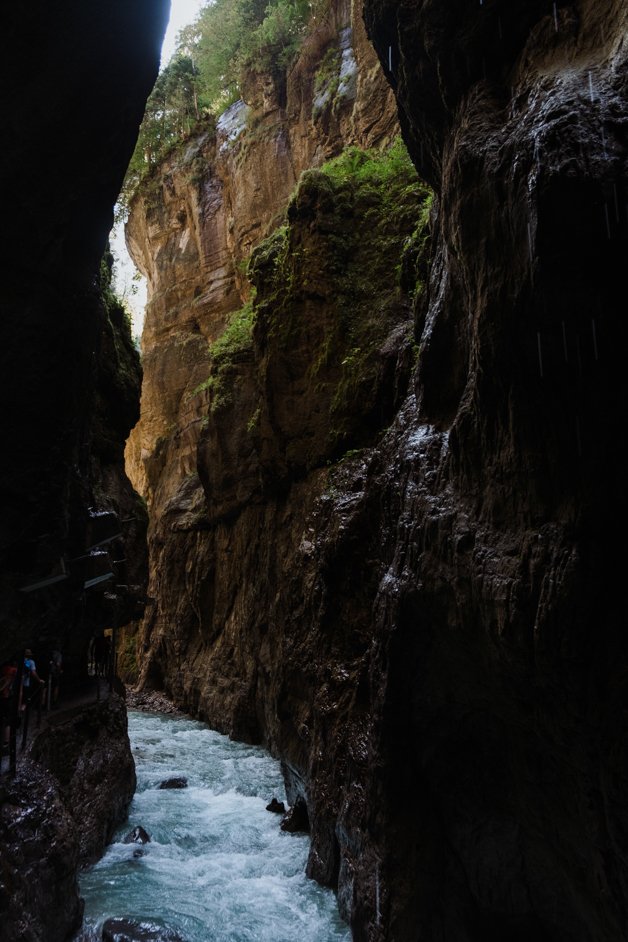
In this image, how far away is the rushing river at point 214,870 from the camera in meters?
8.36

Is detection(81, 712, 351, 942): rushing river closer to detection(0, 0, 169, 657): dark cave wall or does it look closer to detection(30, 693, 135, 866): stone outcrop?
detection(30, 693, 135, 866): stone outcrop

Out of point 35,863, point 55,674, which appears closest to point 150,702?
point 55,674

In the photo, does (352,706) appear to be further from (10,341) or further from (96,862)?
(10,341)

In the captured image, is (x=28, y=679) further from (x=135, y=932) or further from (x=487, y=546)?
(x=487, y=546)

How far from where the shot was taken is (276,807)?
12.7m

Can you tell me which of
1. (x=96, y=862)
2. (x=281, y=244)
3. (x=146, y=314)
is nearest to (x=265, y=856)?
(x=96, y=862)

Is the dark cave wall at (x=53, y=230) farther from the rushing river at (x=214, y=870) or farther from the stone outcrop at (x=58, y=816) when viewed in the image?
the rushing river at (x=214, y=870)

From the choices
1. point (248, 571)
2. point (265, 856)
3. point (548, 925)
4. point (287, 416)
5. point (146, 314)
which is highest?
point (146, 314)

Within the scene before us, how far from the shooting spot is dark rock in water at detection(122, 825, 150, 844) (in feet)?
36.2

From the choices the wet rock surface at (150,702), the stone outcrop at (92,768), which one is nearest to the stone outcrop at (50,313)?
the stone outcrop at (92,768)

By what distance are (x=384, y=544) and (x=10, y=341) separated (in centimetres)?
540

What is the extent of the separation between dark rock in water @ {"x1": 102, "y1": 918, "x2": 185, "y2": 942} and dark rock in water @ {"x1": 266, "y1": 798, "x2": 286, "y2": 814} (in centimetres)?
496

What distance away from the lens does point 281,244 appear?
57.8ft

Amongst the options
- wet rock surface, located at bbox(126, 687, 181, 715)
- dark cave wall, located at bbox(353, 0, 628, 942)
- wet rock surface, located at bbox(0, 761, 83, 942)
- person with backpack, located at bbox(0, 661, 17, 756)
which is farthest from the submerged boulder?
wet rock surface, located at bbox(126, 687, 181, 715)
